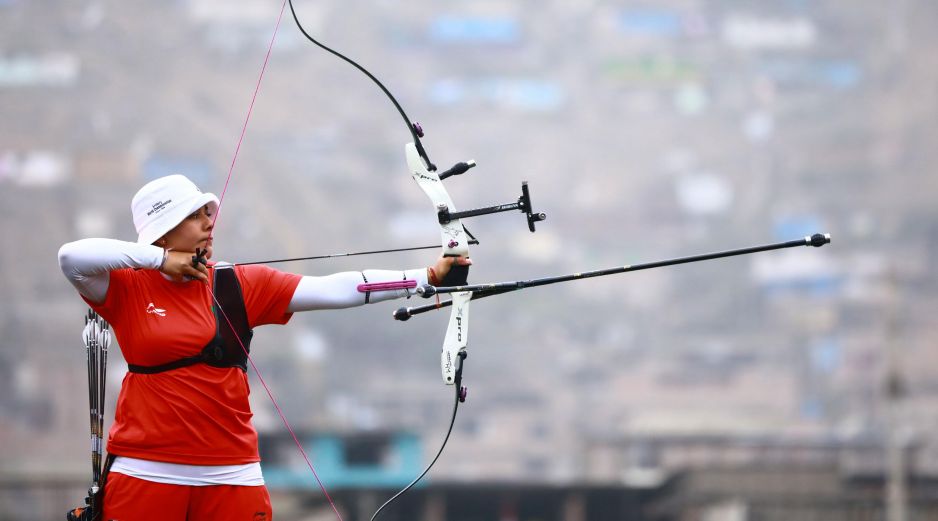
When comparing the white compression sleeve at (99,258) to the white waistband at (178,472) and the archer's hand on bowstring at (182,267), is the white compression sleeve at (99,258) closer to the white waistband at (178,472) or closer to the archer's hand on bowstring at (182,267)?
the archer's hand on bowstring at (182,267)

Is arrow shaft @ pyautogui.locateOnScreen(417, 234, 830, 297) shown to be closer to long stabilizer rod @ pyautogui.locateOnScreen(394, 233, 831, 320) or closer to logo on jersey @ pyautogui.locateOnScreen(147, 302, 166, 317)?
long stabilizer rod @ pyautogui.locateOnScreen(394, 233, 831, 320)

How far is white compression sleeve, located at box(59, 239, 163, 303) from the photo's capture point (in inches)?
183

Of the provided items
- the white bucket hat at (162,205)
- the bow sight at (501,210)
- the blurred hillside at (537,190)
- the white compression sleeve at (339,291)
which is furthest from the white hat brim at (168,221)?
the blurred hillside at (537,190)

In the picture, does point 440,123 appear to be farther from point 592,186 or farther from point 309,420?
point 309,420

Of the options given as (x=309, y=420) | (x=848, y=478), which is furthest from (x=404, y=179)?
(x=848, y=478)

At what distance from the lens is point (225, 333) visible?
4.88 metres

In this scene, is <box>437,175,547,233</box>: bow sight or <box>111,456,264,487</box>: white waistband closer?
<box>111,456,264,487</box>: white waistband

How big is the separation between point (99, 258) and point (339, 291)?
2.90ft

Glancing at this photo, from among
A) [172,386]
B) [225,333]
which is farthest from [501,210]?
[172,386]

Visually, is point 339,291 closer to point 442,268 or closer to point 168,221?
point 442,268

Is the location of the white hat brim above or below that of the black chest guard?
above

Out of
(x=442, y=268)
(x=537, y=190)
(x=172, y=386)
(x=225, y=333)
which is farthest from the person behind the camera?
(x=537, y=190)

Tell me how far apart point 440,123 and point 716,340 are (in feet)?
Answer: 147

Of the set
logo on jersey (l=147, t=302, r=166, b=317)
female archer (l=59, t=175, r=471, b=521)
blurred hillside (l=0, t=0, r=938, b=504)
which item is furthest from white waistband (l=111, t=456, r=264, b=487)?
blurred hillside (l=0, t=0, r=938, b=504)
